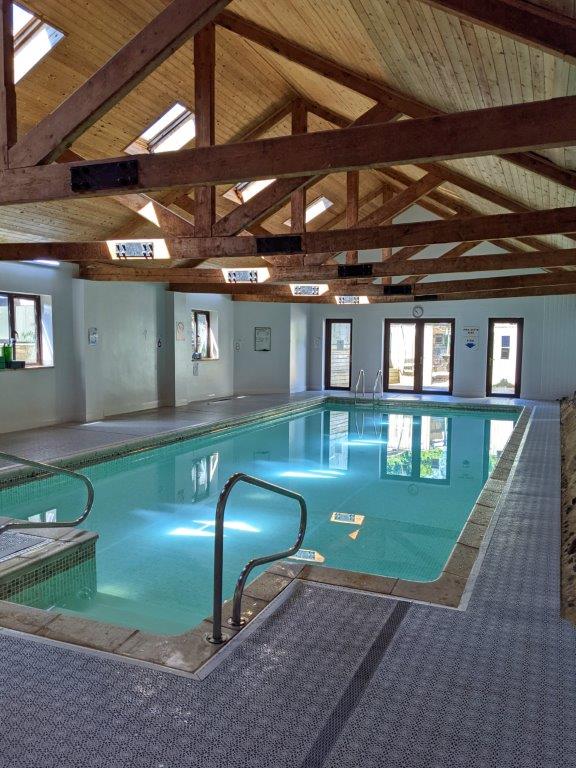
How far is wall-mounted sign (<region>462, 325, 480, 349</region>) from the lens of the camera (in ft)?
46.5

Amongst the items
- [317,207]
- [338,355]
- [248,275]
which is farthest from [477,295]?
[248,275]

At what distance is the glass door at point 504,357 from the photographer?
45.7ft

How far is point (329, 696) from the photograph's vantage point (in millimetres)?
2145

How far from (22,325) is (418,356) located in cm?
976

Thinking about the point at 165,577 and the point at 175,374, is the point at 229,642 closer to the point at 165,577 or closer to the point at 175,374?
the point at 165,577

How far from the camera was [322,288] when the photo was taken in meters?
10.1

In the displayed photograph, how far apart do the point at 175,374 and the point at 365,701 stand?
997 centimetres

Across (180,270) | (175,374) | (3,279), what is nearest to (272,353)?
(175,374)

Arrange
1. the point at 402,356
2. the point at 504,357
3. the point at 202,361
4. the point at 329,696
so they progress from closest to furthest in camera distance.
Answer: the point at 329,696 < the point at 202,361 < the point at 504,357 < the point at 402,356

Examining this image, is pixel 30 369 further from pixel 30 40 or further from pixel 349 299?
pixel 349 299

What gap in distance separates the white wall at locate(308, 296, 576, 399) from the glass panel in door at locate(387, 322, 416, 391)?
0.30 m

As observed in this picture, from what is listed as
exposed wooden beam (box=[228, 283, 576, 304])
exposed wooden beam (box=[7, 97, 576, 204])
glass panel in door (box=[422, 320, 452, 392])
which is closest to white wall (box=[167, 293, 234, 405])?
exposed wooden beam (box=[228, 283, 576, 304])

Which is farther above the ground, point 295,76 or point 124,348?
point 295,76

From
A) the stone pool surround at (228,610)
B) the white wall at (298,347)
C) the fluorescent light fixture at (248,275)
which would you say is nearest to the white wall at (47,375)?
the fluorescent light fixture at (248,275)
